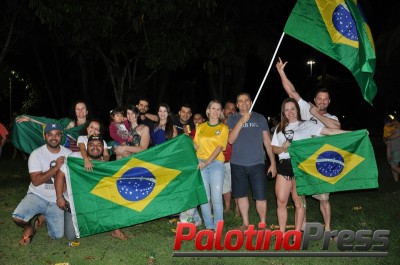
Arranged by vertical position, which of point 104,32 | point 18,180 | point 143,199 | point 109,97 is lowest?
point 109,97

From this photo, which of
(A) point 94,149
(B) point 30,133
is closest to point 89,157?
(A) point 94,149

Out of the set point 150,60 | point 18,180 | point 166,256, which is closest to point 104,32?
point 150,60

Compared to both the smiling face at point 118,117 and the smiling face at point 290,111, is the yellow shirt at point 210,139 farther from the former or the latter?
the smiling face at point 118,117

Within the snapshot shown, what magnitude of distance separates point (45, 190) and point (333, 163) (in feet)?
13.1

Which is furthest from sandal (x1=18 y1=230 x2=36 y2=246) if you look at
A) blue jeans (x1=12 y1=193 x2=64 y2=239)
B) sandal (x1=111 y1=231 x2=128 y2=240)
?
sandal (x1=111 y1=231 x2=128 y2=240)

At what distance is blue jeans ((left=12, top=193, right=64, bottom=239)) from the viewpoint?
679 centimetres

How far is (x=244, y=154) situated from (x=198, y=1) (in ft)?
23.1

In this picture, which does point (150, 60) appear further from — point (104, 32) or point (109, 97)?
point (109, 97)

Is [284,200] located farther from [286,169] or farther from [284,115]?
[284,115]

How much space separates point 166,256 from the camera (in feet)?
20.6

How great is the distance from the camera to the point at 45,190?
23.1 ft

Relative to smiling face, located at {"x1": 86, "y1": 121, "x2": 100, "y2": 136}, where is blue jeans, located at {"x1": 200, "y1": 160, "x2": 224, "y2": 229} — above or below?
below

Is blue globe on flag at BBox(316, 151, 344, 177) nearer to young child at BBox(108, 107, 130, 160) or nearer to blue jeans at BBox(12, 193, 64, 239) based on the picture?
young child at BBox(108, 107, 130, 160)

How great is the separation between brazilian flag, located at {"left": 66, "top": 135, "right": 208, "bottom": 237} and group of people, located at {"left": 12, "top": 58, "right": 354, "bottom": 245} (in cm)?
18
